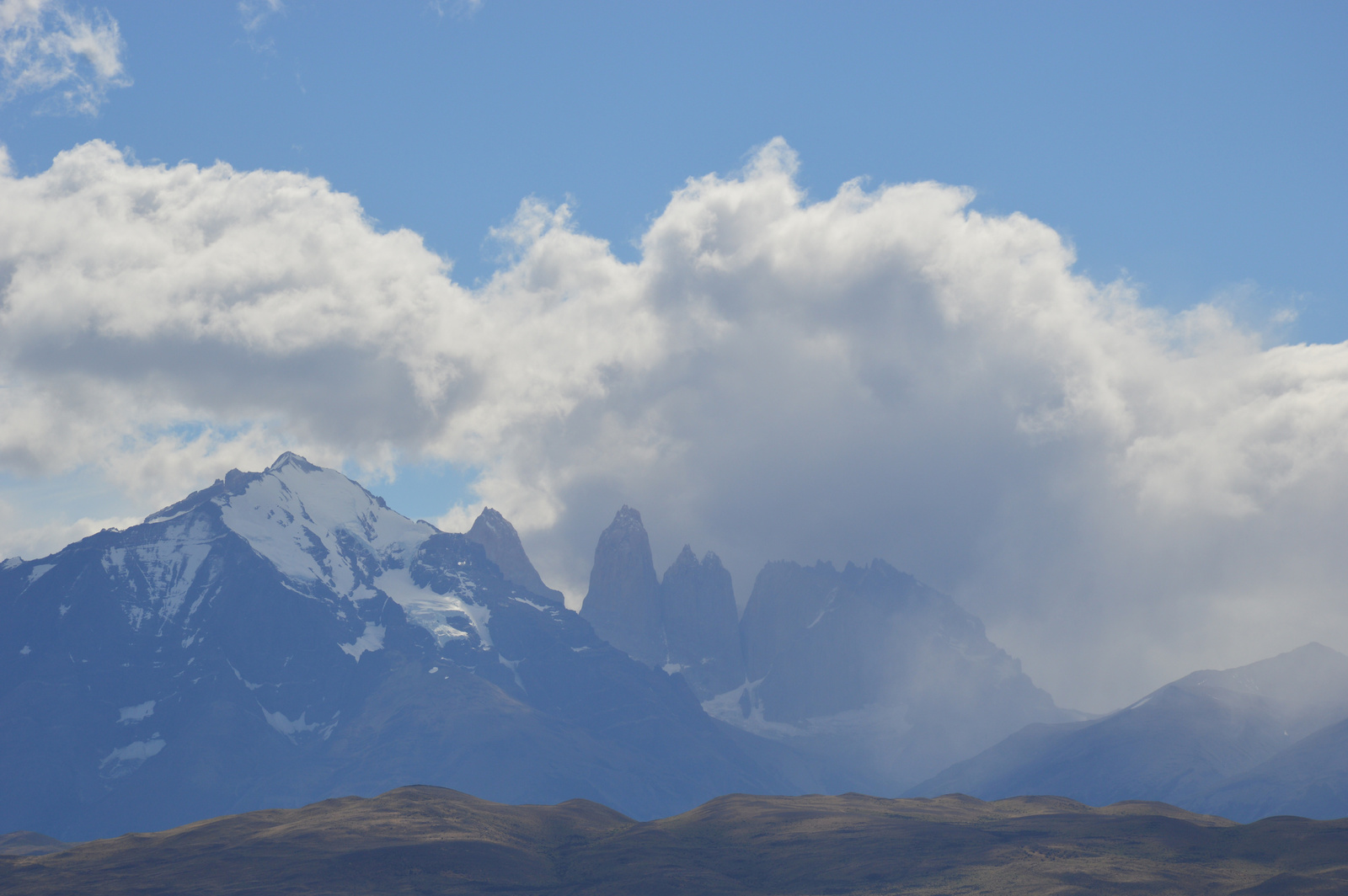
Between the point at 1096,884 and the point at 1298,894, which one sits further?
the point at 1096,884

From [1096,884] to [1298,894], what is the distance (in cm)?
2784

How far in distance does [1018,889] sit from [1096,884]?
11.5 metres

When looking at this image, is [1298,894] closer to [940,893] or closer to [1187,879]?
[1187,879]

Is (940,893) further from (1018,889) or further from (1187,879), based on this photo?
(1187,879)

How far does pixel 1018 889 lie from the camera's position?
19600 cm

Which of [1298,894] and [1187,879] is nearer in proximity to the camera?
[1298,894]

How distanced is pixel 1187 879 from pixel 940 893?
125 feet

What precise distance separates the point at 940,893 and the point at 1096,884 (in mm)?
23499

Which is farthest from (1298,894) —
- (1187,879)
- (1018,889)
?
(1018,889)

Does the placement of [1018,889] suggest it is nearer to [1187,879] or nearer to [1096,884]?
[1096,884]

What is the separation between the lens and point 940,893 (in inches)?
7820

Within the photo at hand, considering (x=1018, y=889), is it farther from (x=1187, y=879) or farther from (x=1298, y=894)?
(x=1298, y=894)

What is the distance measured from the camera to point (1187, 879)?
196375 mm

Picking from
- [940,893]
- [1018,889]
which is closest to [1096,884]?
[1018,889]
